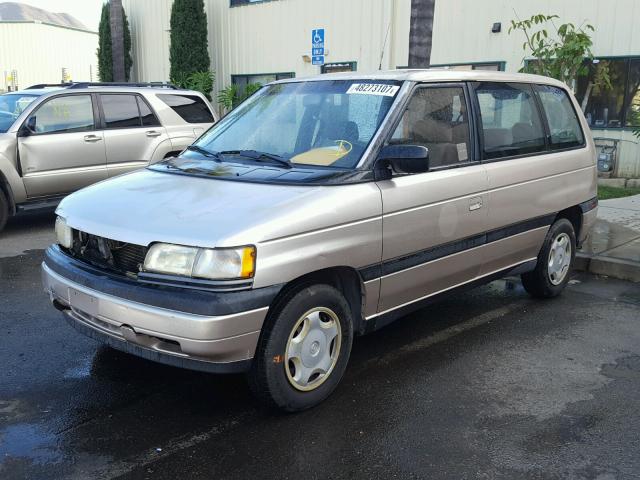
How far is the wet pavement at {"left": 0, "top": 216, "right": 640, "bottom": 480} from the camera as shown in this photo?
3.16 meters

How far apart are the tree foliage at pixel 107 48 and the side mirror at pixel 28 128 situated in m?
15.4

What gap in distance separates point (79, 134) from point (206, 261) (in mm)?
6163

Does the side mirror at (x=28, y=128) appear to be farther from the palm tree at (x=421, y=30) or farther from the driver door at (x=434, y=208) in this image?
the driver door at (x=434, y=208)

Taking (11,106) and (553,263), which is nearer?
(553,263)

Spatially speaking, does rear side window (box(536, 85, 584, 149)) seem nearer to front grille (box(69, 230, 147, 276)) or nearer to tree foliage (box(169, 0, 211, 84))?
front grille (box(69, 230, 147, 276))

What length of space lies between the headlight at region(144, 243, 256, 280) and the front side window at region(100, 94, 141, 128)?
619cm

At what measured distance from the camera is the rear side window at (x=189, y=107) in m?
9.59

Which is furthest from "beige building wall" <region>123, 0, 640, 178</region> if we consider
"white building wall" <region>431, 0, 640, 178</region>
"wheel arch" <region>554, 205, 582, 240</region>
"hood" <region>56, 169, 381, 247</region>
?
"hood" <region>56, 169, 381, 247</region>

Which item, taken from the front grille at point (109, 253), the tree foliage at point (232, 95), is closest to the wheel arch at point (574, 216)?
the front grille at point (109, 253)

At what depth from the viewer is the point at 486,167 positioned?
4594 millimetres

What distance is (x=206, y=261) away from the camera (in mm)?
3150

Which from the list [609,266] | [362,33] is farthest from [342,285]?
[362,33]

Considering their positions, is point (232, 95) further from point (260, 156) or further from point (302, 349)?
point (302, 349)

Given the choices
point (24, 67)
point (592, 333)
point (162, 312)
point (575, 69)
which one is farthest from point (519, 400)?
point (24, 67)
